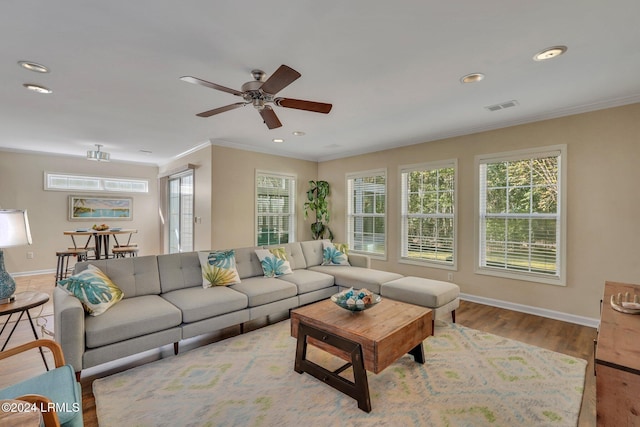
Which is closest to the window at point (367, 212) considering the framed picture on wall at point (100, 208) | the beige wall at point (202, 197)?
the beige wall at point (202, 197)

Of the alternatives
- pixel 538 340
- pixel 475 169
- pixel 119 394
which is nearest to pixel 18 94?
pixel 119 394

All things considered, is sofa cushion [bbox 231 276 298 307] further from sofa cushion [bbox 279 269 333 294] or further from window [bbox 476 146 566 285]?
window [bbox 476 146 566 285]

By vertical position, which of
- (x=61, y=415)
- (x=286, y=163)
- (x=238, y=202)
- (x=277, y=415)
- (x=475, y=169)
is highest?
(x=286, y=163)

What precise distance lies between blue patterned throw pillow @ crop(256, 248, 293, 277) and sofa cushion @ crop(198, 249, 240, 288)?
437 mm

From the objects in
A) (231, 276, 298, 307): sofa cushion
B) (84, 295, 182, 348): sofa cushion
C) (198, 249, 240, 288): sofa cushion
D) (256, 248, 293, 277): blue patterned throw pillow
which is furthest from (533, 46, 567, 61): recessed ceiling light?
(84, 295, 182, 348): sofa cushion

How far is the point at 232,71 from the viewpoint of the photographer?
2572 millimetres

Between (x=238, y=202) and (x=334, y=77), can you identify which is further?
(x=238, y=202)

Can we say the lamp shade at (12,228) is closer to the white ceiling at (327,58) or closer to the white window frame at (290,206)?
the white ceiling at (327,58)

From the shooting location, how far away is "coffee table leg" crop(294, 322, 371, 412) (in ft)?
6.61

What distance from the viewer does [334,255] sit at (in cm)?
469

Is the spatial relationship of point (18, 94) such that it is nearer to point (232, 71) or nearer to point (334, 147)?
point (232, 71)

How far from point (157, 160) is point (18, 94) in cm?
415

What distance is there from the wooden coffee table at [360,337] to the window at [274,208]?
340cm

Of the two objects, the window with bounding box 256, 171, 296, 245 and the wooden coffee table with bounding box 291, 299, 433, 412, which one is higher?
the window with bounding box 256, 171, 296, 245
